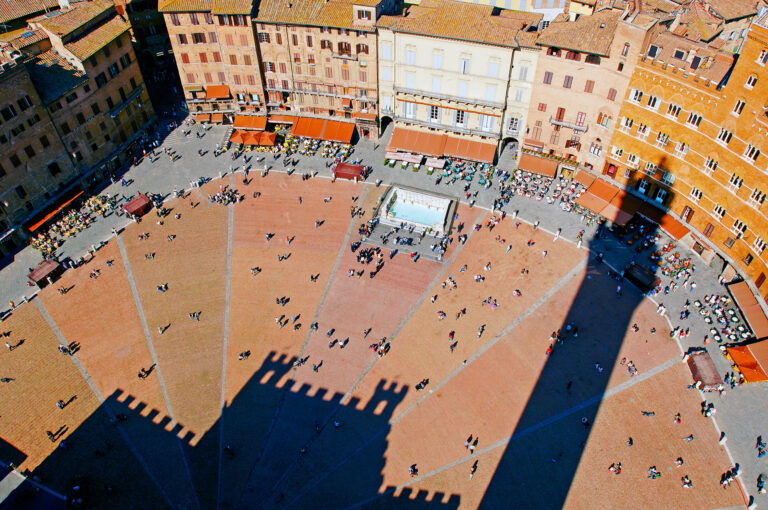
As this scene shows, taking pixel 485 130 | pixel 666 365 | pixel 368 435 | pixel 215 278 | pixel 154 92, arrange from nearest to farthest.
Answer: pixel 368 435
pixel 666 365
pixel 215 278
pixel 485 130
pixel 154 92

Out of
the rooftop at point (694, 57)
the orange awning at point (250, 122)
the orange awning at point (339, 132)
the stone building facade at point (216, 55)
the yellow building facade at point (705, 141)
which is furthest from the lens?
the orange awning at point (250, 122)

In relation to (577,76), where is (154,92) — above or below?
below

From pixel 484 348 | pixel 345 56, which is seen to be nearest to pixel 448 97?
pixel 345 56

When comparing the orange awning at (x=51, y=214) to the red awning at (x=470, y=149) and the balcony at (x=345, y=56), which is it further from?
the red awning at (x=470, y=149)

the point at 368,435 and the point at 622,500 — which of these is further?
the point at 368,435

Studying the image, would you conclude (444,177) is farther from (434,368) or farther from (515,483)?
(515,483)

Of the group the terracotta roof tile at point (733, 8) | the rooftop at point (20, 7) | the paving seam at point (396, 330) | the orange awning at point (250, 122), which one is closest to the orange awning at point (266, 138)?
the orange awning at point (250, 122)

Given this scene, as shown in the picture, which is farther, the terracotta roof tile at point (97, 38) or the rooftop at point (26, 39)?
the terracotta roof tile at point (97, 38)

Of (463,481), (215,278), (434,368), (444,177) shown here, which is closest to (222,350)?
(215,278)
